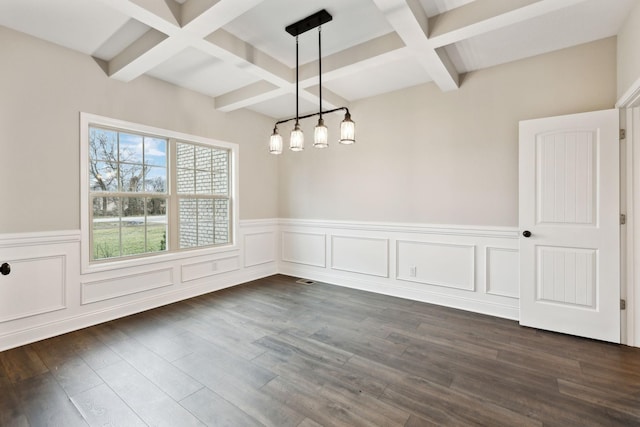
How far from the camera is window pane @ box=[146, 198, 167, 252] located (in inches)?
145

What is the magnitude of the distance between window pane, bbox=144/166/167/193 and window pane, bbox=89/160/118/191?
34 centimetres

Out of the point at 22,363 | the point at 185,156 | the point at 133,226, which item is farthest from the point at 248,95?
the point at 22,363

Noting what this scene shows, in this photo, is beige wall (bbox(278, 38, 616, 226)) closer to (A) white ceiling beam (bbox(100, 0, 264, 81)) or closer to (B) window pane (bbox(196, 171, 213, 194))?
(B) window pane (bbox(196, 171, 213, 194))

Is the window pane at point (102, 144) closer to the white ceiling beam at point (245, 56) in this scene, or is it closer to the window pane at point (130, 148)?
the window pane at point (130, 148)

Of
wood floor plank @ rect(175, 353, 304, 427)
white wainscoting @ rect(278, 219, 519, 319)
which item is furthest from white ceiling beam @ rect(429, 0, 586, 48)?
wood floor plank @ rect(175, 353, 304, 427)

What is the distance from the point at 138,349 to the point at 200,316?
782 mm

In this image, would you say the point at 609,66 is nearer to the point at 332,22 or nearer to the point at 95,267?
the point at 332,22

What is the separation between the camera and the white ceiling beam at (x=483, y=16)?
6.86 feet

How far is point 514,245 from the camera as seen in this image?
3.25 meters

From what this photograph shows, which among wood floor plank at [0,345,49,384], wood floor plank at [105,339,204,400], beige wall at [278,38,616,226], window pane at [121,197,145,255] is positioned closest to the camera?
wood floor plank at [105,339,204,400]

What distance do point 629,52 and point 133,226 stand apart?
5.00m

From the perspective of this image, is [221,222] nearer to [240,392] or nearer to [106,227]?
[106,227]

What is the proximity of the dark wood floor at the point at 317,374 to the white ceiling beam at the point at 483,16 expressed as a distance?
8.46 ft

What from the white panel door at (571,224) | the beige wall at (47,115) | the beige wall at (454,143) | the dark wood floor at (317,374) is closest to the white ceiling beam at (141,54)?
the beige wall at (47,115)
